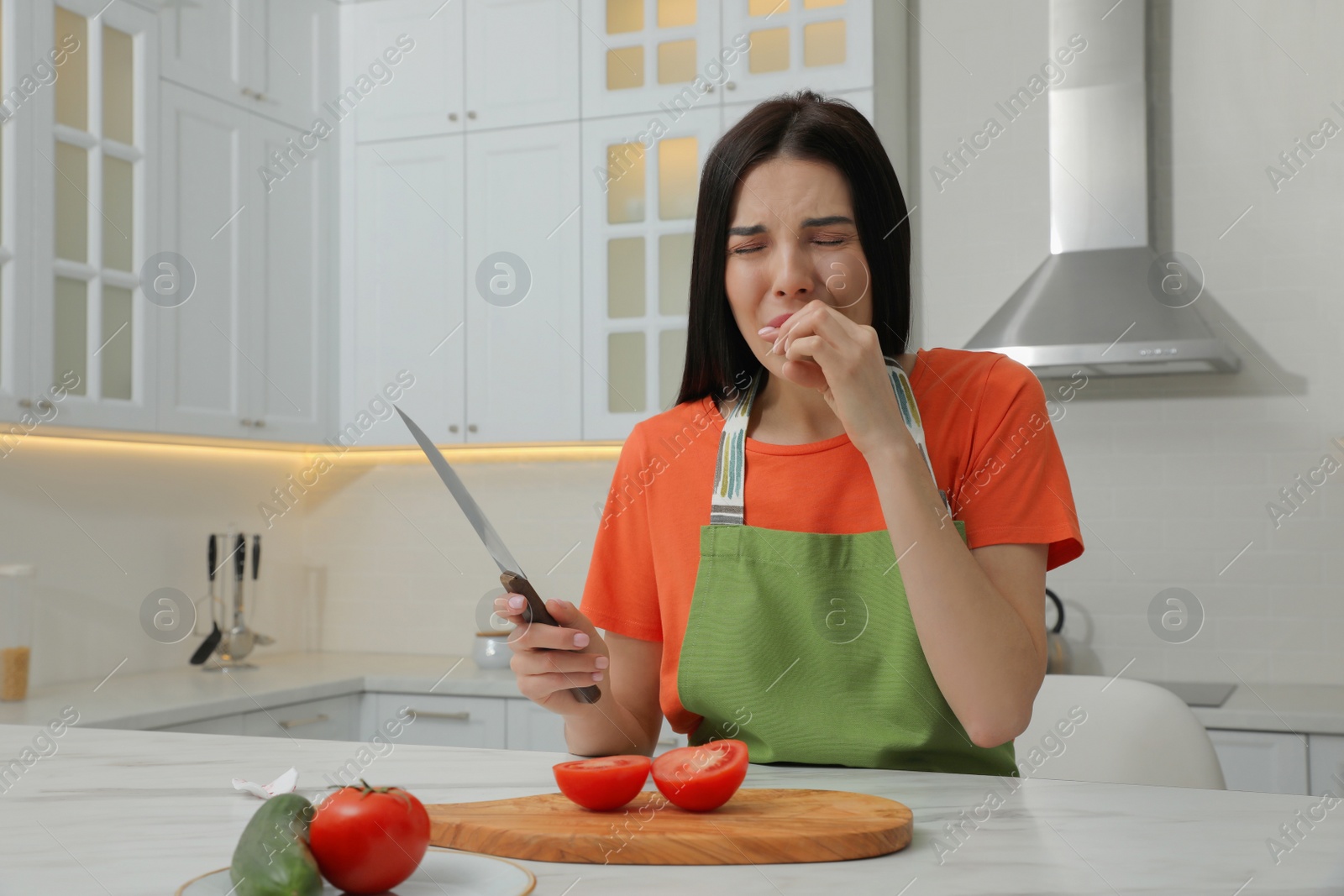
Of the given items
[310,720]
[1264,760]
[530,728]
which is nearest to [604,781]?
[1264,760]

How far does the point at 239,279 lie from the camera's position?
9.50 feet

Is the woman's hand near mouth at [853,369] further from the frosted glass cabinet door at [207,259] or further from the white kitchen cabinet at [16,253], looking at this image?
the frosted glass cabinet door at [207,259]

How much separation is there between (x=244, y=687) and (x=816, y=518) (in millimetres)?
1826

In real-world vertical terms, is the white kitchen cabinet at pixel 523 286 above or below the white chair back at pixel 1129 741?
above

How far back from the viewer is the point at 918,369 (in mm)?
1298

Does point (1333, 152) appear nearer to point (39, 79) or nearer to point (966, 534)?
point (966, 534)

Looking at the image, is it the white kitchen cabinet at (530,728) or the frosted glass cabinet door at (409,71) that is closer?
the white kitchen cabinet at (530,728)

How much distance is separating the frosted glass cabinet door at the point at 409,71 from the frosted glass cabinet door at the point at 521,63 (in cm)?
5

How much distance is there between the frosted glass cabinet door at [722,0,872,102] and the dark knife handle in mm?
1962

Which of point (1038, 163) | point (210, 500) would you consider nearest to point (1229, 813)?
point (1038, 163)

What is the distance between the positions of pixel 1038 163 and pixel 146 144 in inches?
78.9

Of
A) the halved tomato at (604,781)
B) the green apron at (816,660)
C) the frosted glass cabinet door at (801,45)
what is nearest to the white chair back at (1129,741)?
the green apron at (816,660)

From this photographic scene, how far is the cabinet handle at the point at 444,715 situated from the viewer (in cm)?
273

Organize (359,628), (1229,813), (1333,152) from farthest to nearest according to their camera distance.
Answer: (359,628)
(1333,152)
(1229,813)
